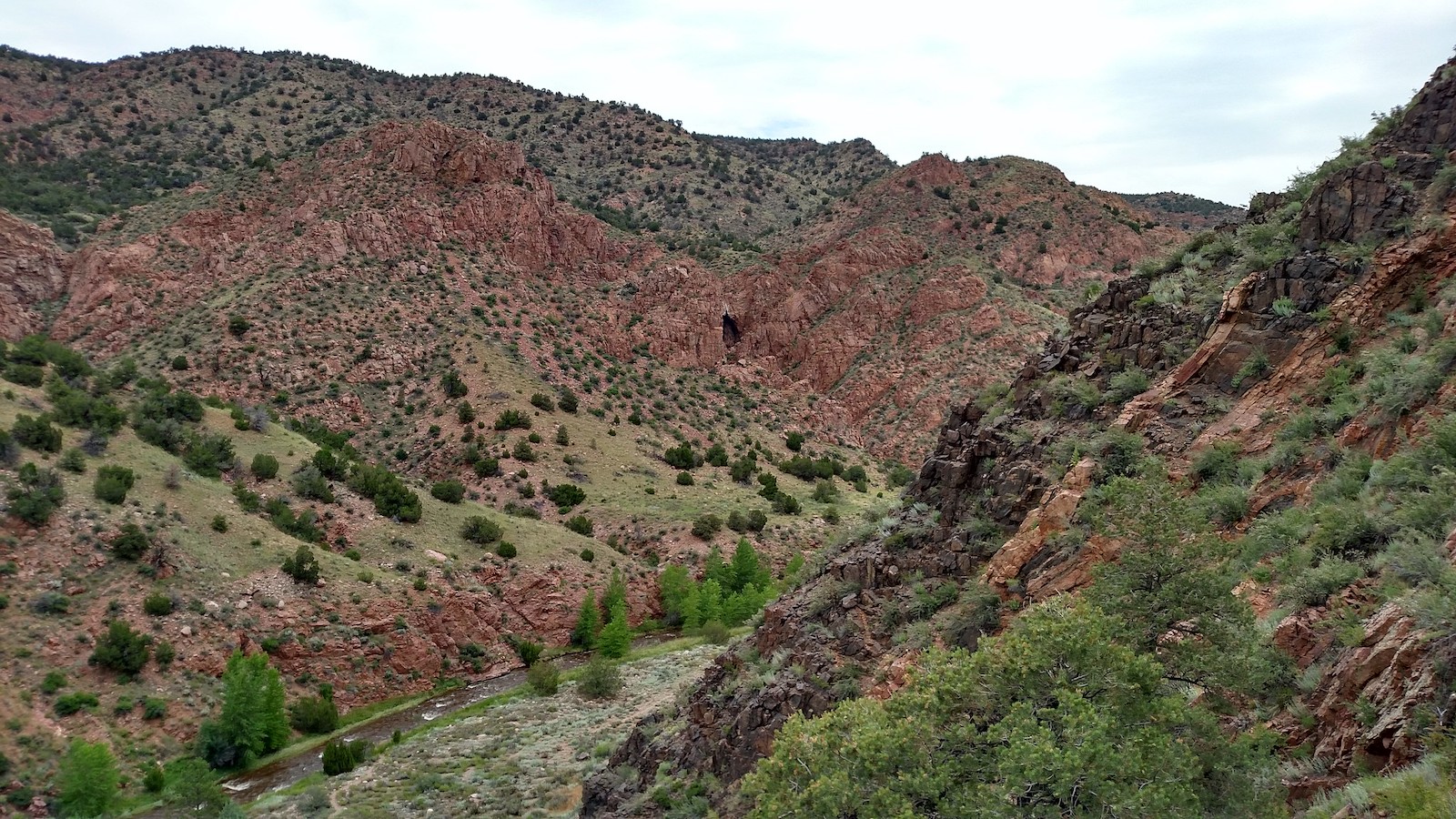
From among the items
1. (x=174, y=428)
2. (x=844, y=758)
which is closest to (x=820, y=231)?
(x=174, y=428)

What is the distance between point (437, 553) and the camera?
44.1m

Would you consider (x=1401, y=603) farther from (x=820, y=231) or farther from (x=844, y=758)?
(x=820, y=231)

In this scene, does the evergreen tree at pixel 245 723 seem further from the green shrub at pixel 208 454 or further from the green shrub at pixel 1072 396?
the green shrub at pixel 1072 396

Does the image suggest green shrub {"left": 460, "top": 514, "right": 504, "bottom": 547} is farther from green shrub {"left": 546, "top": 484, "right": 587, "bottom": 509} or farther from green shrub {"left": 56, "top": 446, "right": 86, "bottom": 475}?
green shrub {"left": 56, "top": 446, "right": 86, "bottom": 475}

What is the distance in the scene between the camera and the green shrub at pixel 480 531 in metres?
46.5

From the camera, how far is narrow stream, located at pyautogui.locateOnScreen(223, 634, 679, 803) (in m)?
29.1

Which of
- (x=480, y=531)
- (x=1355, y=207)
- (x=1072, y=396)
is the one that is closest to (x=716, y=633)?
(x=480, y=531)

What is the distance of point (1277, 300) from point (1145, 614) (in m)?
7.58

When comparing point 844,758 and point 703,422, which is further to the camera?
point 703,422

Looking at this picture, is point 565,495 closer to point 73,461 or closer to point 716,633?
point 716,633

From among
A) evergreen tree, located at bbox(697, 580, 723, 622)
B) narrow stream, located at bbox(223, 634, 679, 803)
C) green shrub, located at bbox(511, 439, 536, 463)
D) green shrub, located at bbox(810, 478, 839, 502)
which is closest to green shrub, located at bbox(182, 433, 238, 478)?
narrow stream, located at bbox(223, 634, 679, 803)

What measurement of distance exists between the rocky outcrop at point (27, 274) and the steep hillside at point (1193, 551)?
65.2 meters

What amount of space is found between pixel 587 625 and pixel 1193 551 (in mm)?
38914

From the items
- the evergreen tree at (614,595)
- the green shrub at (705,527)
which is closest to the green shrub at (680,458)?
the green shrub at (705,527)
